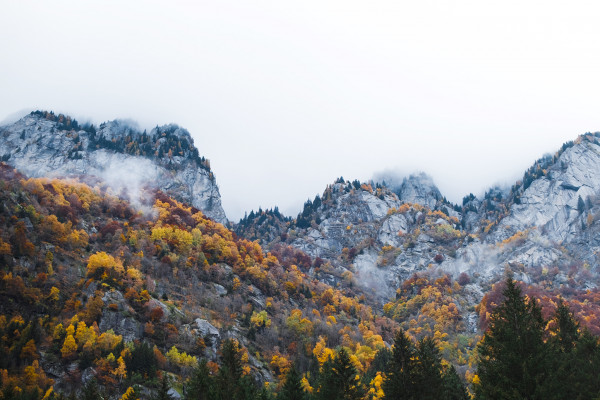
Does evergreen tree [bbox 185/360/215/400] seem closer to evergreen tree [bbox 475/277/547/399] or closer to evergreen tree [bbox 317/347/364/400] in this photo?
evergreen tree [bbox 317/347/364/400]

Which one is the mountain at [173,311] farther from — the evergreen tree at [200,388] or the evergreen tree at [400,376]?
the evergreen tree at [400,376]

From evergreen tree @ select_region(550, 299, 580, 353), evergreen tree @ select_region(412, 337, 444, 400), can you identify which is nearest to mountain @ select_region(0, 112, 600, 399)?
evergreen tree @ select_region(412, 337, 444, 400)

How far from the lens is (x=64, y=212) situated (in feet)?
463

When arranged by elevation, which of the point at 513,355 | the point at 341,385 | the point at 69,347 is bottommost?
the point at 69,347

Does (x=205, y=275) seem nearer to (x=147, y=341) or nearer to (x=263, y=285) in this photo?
(x=263, y=285)

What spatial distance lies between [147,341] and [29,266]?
38.7 metres

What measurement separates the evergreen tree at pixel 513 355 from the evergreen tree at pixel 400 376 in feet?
22.3

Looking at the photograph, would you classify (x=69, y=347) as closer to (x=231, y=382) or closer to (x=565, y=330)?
(x=231, y=382)

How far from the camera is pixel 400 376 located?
116 feet

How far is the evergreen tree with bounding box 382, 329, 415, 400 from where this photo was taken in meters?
34.9

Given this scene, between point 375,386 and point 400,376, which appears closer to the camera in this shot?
→ point 400,376

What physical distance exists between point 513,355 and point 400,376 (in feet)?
36.8

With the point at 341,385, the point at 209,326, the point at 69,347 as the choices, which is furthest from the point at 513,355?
the point at 209,326

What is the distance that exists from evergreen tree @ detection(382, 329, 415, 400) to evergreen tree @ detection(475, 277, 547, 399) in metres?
6.80
